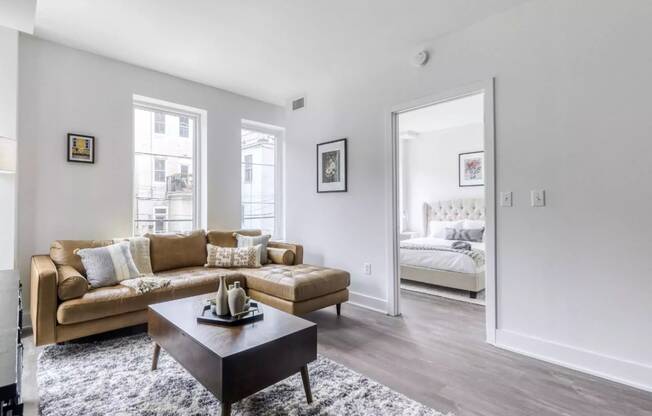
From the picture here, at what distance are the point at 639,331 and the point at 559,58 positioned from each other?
72.9 inches

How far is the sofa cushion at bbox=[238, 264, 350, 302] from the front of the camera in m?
2.86

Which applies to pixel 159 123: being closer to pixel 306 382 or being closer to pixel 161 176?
pixel 161 176

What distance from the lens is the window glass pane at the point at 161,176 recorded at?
3793mm

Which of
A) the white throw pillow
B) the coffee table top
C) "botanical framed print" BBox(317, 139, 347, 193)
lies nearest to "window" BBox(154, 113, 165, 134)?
"botanical framed print" BBox(317, 139, 347, 193)

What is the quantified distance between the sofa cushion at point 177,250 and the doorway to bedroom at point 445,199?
2.15m

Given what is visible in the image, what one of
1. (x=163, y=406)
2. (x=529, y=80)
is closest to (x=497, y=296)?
(x=529, y=80)

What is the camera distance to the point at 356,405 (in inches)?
71.7

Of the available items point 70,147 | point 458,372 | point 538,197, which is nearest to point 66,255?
point 70,147

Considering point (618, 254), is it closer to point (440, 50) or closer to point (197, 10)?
point (440, 50)

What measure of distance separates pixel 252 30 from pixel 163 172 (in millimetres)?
2026

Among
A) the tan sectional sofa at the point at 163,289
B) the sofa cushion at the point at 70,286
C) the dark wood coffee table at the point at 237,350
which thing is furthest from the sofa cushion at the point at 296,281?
the sofa cushion at the point at 70,286

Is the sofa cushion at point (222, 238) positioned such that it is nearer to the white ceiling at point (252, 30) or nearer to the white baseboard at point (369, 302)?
the white baseboard at point (369, 302)

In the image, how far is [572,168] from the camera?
2.29 metres

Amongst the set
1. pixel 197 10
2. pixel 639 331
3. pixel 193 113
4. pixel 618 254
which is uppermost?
pixel 197 10
